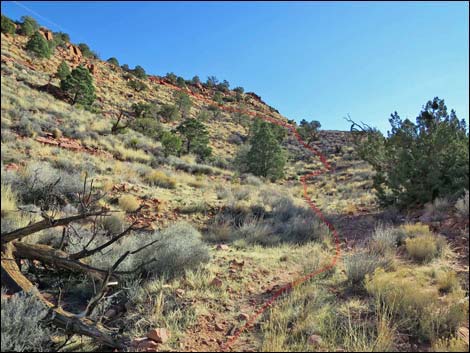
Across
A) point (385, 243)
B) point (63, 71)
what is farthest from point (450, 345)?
point (63, 71)

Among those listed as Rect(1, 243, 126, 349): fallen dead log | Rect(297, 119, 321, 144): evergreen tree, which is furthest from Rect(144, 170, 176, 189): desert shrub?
Rect(297, 119, 321, 144): evergreen tree

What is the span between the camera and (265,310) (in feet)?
12.7

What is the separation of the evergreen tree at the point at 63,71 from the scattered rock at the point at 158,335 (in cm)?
2414

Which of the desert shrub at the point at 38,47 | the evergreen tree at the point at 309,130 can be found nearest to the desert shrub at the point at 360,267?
the desert shrub at the point at 38,47

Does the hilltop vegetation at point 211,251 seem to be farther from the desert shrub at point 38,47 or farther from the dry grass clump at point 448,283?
the desert shrub at point 38,47

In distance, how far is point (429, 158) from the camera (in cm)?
941

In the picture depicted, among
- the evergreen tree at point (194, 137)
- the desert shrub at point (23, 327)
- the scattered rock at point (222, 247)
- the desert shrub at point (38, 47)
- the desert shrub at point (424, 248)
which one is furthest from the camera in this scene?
the evergreen tree at point (194, 137)

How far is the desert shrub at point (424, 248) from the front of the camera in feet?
18.2

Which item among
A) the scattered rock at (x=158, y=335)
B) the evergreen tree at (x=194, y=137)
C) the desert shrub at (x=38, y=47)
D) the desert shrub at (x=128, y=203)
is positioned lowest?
the scattered rock at (x=158, y=335)

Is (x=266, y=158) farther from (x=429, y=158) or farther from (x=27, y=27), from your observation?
(x=27, y=27)

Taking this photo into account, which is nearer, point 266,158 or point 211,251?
point 211,251

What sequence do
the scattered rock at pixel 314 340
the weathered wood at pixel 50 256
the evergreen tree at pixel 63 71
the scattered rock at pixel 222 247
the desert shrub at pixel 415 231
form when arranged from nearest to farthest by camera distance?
the scattered rock at pixel 314 340
the weathered wood at pixel 50 256
the scattered rock at pixel 222 247
the desert shrub at pixel 415 231
the evergreen tree at pixel 63 71

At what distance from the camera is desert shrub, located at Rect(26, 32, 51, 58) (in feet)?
69.2

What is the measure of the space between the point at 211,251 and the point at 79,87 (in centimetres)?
2102
